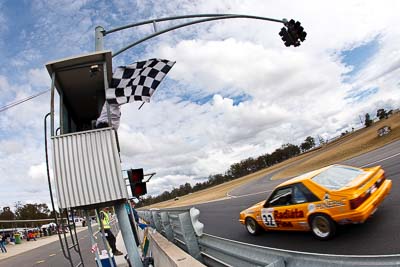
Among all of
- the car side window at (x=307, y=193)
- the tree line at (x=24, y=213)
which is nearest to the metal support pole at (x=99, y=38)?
the car side window at (x=307, y=193)

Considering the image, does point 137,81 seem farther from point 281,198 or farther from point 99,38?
point 281,198

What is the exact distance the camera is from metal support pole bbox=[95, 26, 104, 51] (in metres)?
6.38

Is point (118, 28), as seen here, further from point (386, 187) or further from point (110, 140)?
point (386, 187)

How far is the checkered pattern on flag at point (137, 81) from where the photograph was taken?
5234mm

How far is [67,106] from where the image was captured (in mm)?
6508

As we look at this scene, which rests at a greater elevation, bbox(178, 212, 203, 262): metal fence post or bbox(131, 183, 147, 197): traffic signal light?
bbox(131, 183, 147, 197): traffic signal light

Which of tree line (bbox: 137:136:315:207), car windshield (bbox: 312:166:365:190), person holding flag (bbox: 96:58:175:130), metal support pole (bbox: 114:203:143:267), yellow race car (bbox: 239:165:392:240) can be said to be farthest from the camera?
tree line (bbox: 137:136:315:207)

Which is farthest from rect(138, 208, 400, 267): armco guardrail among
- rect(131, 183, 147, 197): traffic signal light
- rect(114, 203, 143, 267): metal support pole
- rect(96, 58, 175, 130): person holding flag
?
rect(96, 58, 175, 130): person holding flag

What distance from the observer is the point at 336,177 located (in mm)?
7328

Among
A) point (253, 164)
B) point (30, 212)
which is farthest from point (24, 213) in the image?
point (253, 164)

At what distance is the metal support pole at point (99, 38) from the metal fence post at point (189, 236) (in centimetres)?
359

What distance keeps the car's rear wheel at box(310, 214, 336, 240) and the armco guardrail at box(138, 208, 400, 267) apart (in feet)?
9.04

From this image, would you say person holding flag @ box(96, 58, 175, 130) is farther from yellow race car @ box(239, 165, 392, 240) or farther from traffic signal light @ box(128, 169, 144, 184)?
yellow race car @ box(239, 165, 392, 240)

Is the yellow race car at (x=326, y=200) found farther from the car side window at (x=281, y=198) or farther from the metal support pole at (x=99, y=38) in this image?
the metal support pole at (x=99, y=38)
